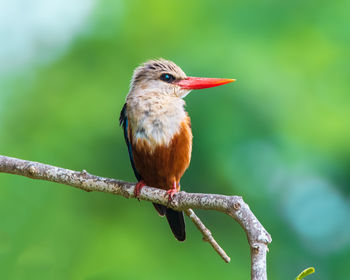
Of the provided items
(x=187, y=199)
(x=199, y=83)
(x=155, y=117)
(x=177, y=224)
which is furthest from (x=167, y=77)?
(x=187, y=199)

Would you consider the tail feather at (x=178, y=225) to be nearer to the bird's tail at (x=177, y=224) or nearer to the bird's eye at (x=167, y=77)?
the bird's tail at (x=177, y=224)

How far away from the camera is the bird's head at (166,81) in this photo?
4.32m

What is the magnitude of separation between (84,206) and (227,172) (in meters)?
2.08

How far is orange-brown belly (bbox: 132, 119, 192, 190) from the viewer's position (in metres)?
3.92

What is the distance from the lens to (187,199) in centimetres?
298

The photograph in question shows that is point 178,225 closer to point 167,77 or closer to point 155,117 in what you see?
point 155,117

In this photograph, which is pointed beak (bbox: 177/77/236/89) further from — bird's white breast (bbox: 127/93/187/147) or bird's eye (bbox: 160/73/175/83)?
bird's white breast (bbox: 127/93/187/147)

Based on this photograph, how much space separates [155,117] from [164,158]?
0.31m

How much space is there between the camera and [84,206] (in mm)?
7184

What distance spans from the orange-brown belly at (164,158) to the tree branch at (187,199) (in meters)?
0.48

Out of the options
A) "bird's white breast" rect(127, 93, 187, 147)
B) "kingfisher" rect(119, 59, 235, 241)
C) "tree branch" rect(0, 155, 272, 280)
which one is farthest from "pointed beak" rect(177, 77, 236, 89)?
"tree branch" rect(0, 155, 272, 280)

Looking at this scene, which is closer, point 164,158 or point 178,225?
point 164,158

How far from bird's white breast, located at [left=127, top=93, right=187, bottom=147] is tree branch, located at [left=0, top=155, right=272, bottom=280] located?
54cm

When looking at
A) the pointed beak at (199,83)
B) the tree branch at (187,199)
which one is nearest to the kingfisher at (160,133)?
the pointed beak at (199,83)
